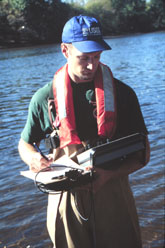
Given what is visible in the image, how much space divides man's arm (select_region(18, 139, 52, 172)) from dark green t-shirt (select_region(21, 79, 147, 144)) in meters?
0.14

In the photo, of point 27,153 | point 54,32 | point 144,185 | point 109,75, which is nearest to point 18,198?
point 144,185

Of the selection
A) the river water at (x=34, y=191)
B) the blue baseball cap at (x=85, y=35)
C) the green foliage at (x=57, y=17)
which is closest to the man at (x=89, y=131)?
the blue baseball cap at (x=85, y=35)

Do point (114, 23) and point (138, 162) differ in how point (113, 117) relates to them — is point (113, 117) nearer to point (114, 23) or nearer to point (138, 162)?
point (138, 162)

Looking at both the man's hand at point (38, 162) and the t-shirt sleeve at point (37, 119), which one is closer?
the man's hand at point (38, 162)

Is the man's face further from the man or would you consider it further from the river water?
the river water

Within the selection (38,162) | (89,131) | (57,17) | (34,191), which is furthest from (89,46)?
(57,17)

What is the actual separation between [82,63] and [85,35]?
0.73 feet

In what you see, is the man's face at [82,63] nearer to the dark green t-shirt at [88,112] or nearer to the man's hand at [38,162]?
the dark green t-shirt at [88,112]

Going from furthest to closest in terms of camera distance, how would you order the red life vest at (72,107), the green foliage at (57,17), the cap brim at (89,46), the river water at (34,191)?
1. the green foliage at (57,17)
2. the river water at (34,191)
3. the red life vest at (72,107)
4. the cap brim at (89,46)

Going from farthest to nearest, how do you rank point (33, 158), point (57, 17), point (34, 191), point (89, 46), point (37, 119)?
point (57, 17), point (34, 191), point (37, 119), point (33, 158), point (89, 46)

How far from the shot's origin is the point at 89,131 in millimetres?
2750

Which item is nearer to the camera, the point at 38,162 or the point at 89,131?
the point at 38,162

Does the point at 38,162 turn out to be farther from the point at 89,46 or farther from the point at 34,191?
the point at 34,191

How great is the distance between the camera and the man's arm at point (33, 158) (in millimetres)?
2610
